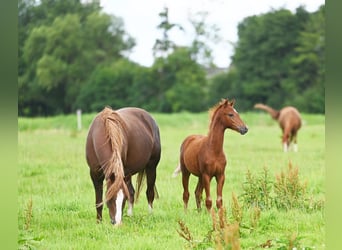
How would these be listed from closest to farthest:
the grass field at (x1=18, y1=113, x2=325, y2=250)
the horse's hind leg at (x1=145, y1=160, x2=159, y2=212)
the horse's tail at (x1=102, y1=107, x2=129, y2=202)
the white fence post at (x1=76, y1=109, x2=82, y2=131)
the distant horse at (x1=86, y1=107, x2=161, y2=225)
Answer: the grass field at (x1=18, y1=113, x2=325, y2=250) < the horse's tail at (x1=102, y1=107, x2=129, y2=202) < the distant horse at (x1=86, y1=107, x2=161, y2=225) < the horse's hind leg at (x1=145, y1=160, x2=159, y2=212) < the white fence post at (x1=76, y1=109, x2=82, y2=131)

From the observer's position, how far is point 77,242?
320 centimetres

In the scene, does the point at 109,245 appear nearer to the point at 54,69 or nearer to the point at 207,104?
the point at 207,104

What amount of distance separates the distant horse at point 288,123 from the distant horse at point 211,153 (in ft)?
9.83

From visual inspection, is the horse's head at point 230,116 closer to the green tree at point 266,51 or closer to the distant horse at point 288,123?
the green tree at point 266,51

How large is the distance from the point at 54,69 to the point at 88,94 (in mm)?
500

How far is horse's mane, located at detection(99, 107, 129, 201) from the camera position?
3363 mm

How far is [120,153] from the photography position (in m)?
3.75

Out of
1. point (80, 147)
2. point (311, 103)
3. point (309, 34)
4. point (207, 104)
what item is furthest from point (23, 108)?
point (311, 103)

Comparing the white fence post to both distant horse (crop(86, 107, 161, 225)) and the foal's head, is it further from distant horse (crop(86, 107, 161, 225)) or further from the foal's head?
the foal's head

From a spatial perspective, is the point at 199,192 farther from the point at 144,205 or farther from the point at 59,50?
the point at 59,50

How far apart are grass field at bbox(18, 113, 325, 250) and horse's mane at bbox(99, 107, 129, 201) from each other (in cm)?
29

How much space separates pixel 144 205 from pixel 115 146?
2.88ft

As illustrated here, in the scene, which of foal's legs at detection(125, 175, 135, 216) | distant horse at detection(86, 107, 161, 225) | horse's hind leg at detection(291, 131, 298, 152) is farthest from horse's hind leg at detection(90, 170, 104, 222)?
horse's hind leg at detection(291, 131, 298, 152)

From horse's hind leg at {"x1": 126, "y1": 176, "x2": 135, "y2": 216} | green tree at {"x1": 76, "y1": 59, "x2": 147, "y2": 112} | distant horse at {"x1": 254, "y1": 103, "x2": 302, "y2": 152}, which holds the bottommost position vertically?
horse's hind leg at {"x1": 126, "y1": 176, "x2": 135, "y2": 216}
